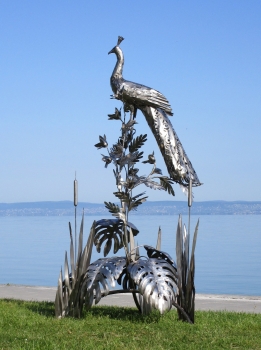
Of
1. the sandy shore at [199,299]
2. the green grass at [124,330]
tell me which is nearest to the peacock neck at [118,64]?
the green grass at [124,330]

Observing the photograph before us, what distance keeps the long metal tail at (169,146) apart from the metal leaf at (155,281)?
42.1 inches

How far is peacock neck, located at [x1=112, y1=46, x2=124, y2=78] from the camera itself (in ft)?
28.1

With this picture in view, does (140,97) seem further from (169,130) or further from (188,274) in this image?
(188,274)

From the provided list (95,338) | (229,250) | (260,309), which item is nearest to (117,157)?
(95,338)

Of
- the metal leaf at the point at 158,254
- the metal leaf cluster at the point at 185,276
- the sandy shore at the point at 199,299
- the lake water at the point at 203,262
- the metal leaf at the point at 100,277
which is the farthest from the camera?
the lake water at the point at 203,262

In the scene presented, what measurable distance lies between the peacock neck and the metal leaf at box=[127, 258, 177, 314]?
2190 mm

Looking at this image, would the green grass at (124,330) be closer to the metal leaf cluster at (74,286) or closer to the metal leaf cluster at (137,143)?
the metal leaf cluster at (74,286)

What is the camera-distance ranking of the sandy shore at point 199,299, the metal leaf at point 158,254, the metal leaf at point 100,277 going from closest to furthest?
the metal leaf at point 100,277
the metal leaf at point 158,254
the sandy shore at point 199,299

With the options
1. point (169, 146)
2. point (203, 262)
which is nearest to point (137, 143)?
point (169, 146)

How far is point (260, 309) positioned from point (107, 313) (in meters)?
2.25

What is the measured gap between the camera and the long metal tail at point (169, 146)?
855cm

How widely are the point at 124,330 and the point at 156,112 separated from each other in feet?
8.48

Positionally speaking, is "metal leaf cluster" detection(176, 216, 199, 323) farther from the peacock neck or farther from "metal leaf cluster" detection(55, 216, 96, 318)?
the peacock neck

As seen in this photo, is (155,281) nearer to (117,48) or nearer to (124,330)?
(124,330)
